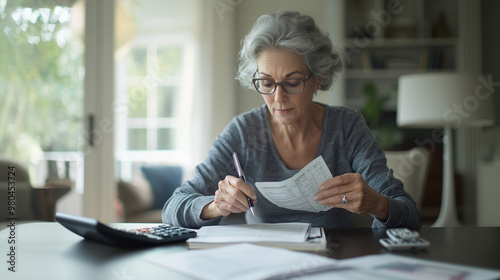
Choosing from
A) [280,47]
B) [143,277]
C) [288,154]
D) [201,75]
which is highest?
[201,75]

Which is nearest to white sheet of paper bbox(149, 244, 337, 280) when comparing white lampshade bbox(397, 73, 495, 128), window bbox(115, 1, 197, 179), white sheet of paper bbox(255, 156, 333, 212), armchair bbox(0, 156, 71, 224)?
white sheet of paper bbox(255, 156, 333, 212)

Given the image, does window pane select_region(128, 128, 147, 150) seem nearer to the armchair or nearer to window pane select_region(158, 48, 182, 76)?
window pane select_region(158, 48, 182, 76)

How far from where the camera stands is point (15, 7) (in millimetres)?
2723

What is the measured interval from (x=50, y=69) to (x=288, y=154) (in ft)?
6.45

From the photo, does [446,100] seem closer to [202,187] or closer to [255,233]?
[202,187]

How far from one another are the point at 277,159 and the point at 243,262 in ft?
2.46

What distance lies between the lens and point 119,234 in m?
0.87

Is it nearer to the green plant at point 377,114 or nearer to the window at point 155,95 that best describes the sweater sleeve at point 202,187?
the green plant at point 377,114

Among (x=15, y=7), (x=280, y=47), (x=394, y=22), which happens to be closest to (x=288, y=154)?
(x=280, y=47)

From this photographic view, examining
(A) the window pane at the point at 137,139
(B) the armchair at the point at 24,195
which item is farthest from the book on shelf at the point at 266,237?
(A) the window pane at the point at 137,139

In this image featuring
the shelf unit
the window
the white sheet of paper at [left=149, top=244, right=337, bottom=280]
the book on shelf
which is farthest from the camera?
the window

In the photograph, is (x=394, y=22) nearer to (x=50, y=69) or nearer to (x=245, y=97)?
Result: (x=245, y=97)

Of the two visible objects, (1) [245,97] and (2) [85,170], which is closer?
(2) [85,170]

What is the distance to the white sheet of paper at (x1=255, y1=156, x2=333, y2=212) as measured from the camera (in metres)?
1.11
